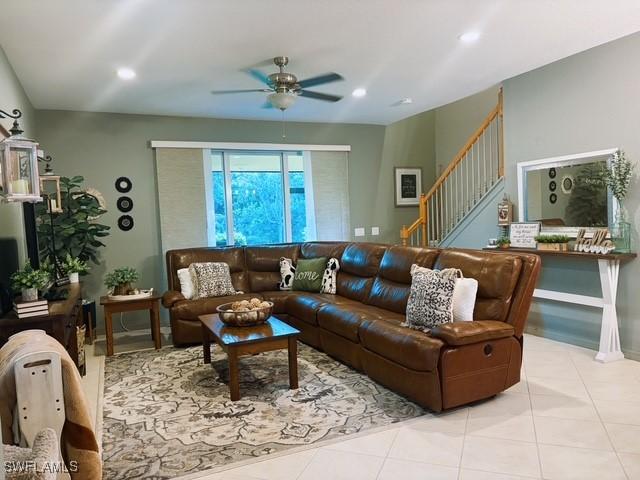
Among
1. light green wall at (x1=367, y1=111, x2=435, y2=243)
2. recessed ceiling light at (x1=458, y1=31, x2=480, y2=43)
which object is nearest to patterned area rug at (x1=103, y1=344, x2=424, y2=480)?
recessed ceiling light at (x1=458, y1=31, x2=480, y2=43)

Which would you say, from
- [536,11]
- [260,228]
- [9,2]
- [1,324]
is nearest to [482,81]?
[536,11]

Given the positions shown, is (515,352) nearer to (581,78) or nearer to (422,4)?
(422,4)

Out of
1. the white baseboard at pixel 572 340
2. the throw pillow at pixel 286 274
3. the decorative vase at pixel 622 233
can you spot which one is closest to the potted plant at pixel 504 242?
the white baseboard at pixel 572 340

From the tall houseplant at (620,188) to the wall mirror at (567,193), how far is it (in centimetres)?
8

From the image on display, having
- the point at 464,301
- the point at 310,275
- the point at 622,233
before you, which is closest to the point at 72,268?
the point at 310,275

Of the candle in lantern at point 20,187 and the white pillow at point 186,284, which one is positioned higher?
the candle in lantern at point 20,187

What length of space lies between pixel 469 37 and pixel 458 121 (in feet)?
13.2

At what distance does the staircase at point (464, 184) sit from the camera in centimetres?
553

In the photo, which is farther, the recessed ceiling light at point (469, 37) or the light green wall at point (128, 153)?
the light green wall at point (128, 153)

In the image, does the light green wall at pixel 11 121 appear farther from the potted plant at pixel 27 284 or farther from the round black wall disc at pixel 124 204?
the round black wall disc at pixel 124 204

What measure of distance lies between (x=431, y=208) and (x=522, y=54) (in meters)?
3.27

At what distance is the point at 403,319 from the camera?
12.1 feet

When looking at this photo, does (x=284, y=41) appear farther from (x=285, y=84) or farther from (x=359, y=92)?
(x=359, y=92)

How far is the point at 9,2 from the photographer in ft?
8.61
